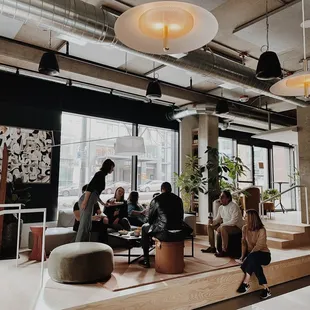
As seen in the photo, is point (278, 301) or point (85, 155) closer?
point (278, 301)

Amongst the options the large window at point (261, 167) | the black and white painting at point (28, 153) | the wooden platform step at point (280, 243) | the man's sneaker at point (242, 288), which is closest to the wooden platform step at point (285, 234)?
the wooden platform step at point (280, 243)

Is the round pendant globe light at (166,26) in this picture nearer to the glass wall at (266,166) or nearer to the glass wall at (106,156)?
the glass wall at (106,156)

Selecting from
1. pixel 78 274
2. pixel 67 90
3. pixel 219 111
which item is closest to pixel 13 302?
pixel 78 274

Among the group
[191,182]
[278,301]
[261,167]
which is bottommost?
[278,301]

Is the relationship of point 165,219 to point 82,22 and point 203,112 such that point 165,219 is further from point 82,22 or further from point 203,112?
point 203,112

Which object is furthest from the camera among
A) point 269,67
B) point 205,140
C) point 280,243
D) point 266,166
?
point 266,166

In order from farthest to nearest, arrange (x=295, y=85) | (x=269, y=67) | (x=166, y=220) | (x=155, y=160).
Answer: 1. (x=155, y=160)
2. (x=166, y=220)
3. (x=269, y=67)
4. (x=295, y=85)

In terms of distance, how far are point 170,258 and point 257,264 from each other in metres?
1.26

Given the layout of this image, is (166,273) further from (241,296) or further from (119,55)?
(119,55)

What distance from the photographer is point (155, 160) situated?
8.32 metres

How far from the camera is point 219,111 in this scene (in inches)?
276

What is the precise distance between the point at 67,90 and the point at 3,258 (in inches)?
139

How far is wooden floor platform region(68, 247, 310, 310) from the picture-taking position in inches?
136

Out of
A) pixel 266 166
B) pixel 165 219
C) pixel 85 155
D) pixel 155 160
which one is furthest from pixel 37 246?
pixel 266 166
